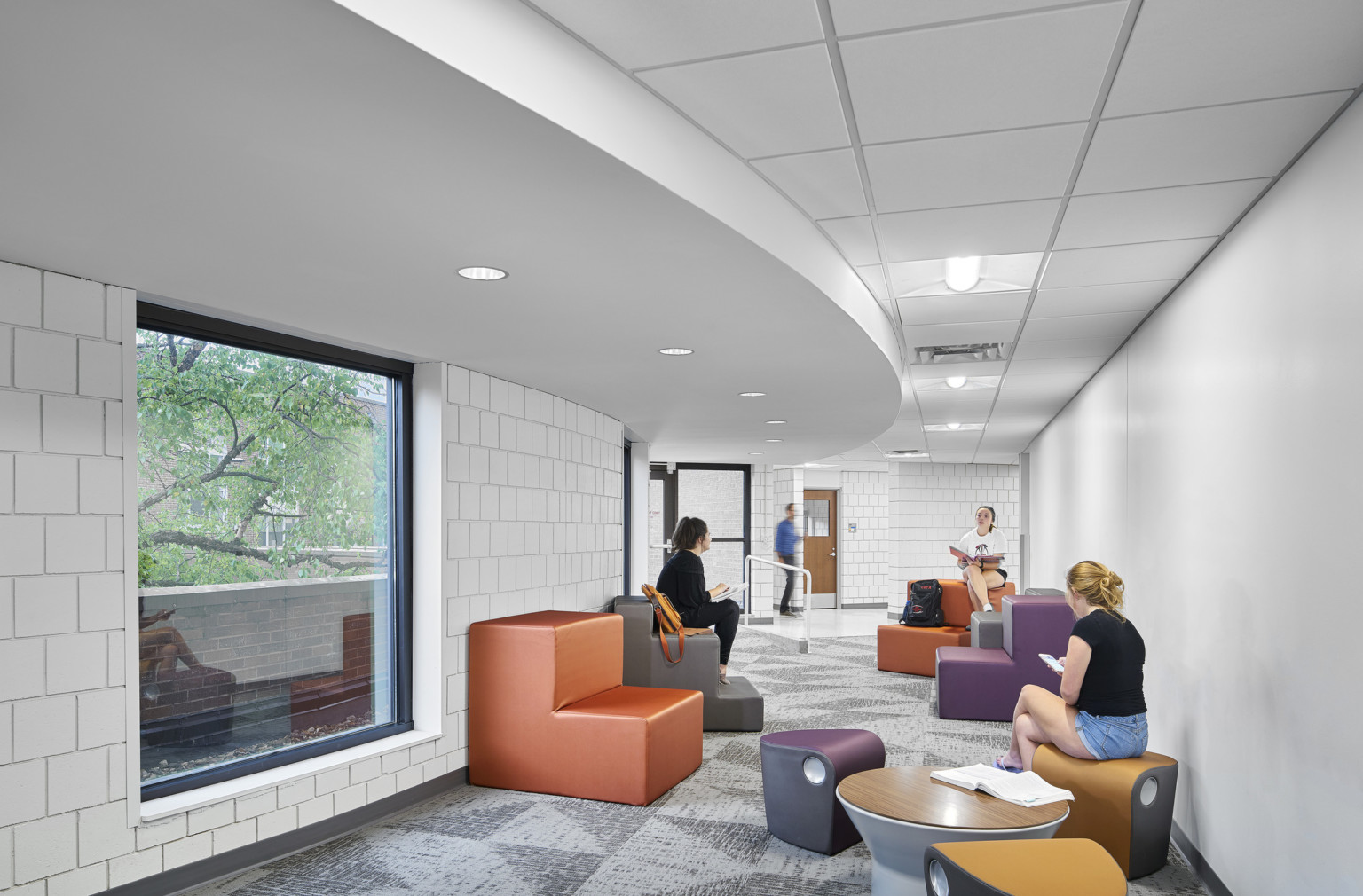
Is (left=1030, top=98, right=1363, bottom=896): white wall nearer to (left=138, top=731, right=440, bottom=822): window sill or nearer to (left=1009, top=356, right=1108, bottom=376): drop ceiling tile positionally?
(left=1009, top=356, right=1108, bottom=376): drop ceiling tile

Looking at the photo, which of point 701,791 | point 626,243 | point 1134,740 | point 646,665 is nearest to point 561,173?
point 626,243

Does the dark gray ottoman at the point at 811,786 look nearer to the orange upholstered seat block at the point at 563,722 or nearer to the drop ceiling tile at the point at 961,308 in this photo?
the orange upholstered seat block at the point at 563,722

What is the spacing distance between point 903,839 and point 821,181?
2204mm

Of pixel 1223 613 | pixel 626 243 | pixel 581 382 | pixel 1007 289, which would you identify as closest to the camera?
pixel 626 243

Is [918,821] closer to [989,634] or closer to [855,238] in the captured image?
[855,238]

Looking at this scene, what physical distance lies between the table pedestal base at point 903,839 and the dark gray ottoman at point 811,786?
0.47m

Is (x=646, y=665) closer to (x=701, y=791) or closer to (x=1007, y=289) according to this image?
(x=701, y=791)

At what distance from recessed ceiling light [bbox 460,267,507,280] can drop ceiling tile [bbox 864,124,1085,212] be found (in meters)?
1.22

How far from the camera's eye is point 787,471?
12992 millimetres

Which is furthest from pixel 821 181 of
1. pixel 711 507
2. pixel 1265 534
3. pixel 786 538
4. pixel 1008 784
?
pixel 786 538

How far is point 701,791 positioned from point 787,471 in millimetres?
8590

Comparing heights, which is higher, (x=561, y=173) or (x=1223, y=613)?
(x=561, y=173)

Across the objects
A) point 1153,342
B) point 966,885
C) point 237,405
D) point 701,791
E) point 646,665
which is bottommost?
point 701,791

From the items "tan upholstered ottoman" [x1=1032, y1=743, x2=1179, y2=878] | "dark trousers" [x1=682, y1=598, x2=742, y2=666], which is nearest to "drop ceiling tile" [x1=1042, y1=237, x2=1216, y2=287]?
"tan upholstered ottoman" [x1=1032, y1=743, x2=1179, y2=878]
